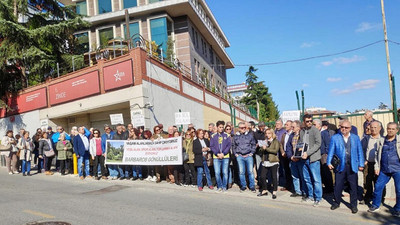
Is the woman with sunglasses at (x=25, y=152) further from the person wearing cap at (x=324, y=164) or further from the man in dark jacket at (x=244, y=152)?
the person wearing cap at (x=324, y=164)

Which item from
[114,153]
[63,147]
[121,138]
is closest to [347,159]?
[114,153]

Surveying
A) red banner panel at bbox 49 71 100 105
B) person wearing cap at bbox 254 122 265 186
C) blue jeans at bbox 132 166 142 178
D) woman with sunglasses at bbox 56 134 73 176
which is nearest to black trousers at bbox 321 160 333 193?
person wearing cap at bbox 254 122 265 186

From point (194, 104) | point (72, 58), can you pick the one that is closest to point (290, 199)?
point (194, 104)

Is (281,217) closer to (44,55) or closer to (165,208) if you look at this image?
(165,208)

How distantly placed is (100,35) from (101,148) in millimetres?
25485

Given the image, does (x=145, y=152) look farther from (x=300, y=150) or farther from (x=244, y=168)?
(x=300, y=150)

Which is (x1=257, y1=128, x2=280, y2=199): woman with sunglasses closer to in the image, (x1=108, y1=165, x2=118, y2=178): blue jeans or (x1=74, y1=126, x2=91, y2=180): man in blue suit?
(x1=108, y1=165, x2=118, y2=178): blue jeans

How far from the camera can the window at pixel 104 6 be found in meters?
33.9

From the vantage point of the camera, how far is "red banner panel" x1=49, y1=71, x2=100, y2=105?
18.4 meters

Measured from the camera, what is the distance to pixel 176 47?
3362cm

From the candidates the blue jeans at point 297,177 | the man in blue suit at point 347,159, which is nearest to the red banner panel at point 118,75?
the blue jeans at point 297,177

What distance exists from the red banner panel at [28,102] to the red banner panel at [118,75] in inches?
246

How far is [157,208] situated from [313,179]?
3686mm

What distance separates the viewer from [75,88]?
19.4 metres
